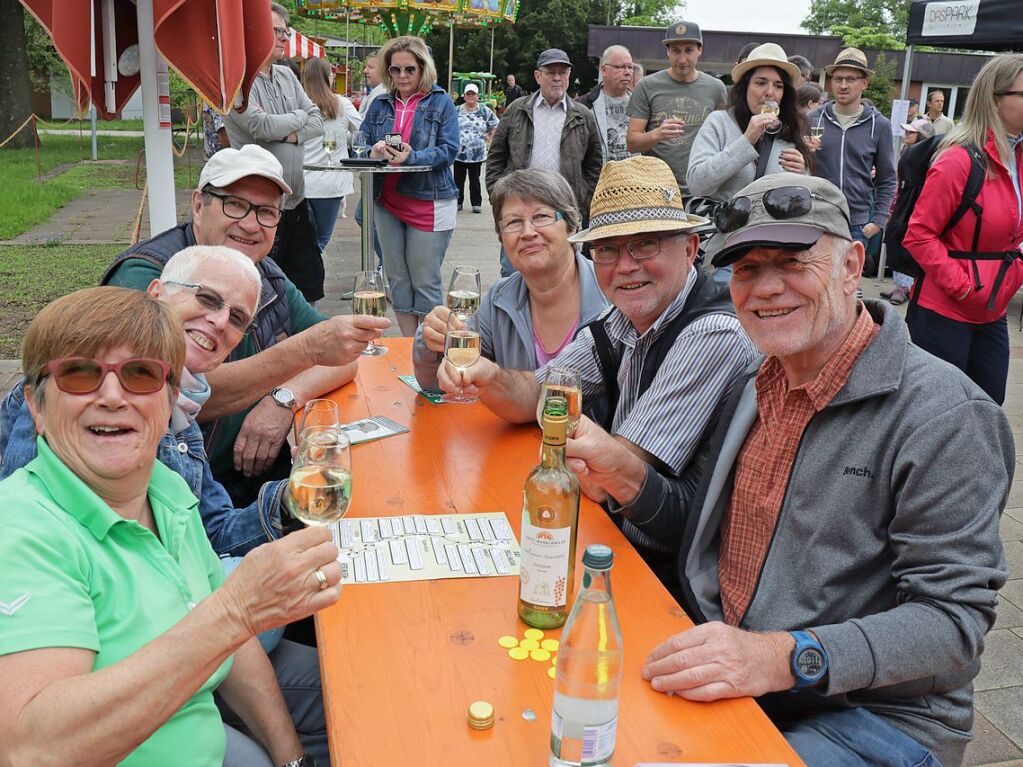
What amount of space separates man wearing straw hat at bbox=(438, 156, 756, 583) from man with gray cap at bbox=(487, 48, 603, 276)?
14.1 ft

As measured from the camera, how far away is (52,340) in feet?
5.54

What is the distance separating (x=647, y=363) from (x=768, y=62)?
10.5 ft

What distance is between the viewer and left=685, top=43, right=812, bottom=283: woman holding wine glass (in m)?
5.11

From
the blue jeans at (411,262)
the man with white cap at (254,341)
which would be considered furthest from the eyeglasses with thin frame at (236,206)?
the blue jeans at (411,262)

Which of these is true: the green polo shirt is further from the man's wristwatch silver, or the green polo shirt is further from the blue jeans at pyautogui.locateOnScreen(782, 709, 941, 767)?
the man's wristwatch silver

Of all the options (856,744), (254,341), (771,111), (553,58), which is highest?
(553,58)

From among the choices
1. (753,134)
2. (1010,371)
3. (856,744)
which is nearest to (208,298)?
(856,744)

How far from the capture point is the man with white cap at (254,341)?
3074 mm

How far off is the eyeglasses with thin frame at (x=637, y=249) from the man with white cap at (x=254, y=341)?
0.81 metres

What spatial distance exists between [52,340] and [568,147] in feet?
19.2

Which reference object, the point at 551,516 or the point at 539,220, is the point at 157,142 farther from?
the point at 551,516

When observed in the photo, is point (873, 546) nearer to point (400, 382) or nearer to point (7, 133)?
point (400, 382)

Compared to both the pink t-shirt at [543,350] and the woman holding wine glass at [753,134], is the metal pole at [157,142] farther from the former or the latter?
the woman holding wine glass at [753,134]

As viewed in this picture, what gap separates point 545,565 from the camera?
1.75 m
